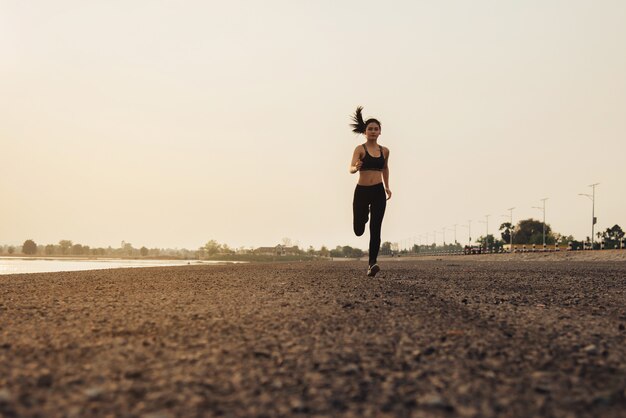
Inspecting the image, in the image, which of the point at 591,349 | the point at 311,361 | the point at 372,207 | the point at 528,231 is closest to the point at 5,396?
the point at 311,361

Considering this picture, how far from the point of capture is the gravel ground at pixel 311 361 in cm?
201

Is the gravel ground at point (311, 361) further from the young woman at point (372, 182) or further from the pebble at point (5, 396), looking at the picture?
the young woman at point (372, 182)

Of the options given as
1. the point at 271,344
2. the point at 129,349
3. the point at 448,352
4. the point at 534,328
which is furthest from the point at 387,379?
the point at 534,328

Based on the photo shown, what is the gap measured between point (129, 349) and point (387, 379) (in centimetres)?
143

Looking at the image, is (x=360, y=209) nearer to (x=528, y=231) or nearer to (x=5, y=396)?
(x=5, y=396)

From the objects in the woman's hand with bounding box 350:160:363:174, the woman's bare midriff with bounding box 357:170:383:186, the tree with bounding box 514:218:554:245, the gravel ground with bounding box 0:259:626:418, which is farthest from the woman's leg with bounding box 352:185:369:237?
the tree with bounding box 514:218:554:245

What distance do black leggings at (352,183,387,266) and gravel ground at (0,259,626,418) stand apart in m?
4.30

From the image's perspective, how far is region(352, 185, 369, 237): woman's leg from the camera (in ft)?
29.2

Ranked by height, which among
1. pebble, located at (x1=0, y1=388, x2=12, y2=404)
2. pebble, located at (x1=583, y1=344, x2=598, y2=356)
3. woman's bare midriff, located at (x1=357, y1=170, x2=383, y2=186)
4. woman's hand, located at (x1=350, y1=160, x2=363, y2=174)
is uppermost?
woman's hand, located at (x1=350, y1=160, x2=363, y2=174)

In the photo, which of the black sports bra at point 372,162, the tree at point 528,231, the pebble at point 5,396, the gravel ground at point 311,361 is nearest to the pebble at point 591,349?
the gravel ground at point 311,361

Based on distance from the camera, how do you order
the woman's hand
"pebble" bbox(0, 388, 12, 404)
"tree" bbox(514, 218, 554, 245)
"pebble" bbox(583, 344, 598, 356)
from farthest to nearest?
"tree" bbox(514, 218, 554, 245)
the woman's hand
"pebble" bbox(583, 344, 598, 356)
"pebble" bbox(0, 388, 12, 404)

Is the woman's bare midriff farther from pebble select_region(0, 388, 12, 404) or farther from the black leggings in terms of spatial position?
pebble select_region(0, 388, 12, 404)

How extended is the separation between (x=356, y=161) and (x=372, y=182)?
0.45 meters

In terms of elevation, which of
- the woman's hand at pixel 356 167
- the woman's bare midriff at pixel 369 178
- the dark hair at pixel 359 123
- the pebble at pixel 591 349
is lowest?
the pebble at pixel 591 349
